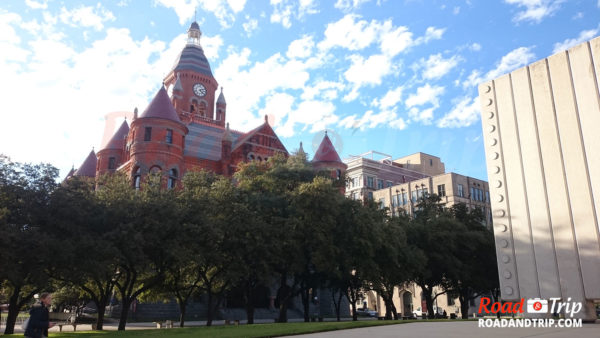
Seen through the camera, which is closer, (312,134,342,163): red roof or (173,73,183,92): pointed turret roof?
(312,134,342,163): red roof

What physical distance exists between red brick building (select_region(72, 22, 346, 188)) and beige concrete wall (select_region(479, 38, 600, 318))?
65.4ft

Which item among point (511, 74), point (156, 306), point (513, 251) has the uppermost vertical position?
point (511, 74)

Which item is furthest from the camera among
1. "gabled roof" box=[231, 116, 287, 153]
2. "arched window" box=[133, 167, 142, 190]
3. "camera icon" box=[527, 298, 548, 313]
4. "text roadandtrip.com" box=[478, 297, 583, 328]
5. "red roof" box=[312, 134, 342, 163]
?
"red roof" box=[312, 134, 342, 163]

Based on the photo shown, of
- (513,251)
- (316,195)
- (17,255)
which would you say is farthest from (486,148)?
(17,255)

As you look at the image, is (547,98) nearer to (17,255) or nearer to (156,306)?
(17,255)

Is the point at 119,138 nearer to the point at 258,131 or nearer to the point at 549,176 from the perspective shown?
the point at 258,131

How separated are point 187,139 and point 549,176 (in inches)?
1647

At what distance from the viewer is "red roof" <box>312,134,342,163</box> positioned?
53938mm

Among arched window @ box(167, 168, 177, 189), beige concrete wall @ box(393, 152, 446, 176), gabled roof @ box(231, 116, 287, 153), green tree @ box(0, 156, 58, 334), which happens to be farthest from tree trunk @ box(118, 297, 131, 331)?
beige concrete wall @ box(393, 152, 446, 176)

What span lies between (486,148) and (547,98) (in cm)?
324

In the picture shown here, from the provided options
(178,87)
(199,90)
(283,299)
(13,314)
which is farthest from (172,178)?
(199,90)

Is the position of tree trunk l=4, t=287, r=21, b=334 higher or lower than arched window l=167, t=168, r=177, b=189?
lower

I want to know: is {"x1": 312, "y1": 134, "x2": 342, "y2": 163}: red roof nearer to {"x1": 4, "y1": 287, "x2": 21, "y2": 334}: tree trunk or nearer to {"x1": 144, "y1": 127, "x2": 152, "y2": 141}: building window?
{"x1": 144, "y1": 127, "x2": 152, "y2": 141}: building window

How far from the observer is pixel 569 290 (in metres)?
18.1
